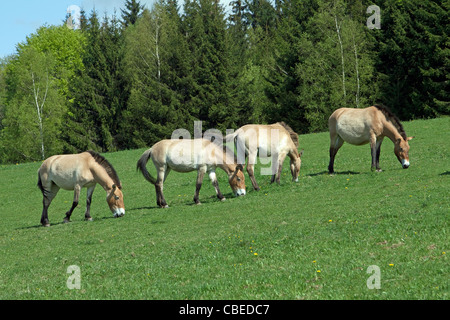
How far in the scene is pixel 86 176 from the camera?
17.6 m

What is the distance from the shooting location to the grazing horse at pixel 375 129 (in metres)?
19.1

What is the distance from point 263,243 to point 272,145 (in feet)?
30.6

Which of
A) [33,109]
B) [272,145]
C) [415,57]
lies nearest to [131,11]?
[33,109]

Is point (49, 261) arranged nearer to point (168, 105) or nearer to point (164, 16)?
point (168, 105)

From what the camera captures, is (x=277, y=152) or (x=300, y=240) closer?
(x=300, y=240)

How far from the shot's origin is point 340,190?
55.3 ft

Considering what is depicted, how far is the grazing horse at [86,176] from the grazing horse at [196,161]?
170 centimetres

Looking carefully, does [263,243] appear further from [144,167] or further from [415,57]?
[415,57]

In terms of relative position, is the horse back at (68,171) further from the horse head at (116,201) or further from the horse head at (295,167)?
the horse head at (295,167)

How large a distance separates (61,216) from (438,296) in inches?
660

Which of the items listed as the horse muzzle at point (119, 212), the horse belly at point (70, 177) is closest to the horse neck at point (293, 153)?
the horse muzzle at point (119, 212)
